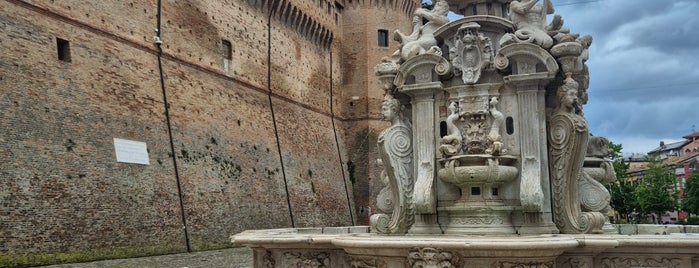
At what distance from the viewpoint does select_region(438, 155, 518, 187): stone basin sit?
671 cm

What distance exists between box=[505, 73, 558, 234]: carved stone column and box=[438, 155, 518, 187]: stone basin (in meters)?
0.18

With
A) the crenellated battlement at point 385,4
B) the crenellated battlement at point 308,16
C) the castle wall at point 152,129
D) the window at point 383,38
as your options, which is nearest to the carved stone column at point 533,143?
the castle wall at point 152,129

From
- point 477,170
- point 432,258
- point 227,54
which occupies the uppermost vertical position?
point 227,54

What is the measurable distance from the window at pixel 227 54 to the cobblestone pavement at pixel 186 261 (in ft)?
29.2

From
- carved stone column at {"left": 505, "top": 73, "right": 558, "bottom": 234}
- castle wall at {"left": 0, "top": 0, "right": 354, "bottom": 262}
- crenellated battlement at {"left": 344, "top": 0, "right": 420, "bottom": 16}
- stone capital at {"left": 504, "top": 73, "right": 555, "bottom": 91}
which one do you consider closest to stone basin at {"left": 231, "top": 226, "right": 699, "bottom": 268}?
carved stone column at {"left": 505, "top": 73, "right": 558, "bottom": 234}

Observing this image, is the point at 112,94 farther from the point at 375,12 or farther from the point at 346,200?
the point at 375,12

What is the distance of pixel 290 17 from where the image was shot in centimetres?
3375

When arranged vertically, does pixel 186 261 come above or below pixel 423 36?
below

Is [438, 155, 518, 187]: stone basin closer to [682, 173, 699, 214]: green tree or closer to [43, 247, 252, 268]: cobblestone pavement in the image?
[43, 247, 252, 268]: cobblestone pavement

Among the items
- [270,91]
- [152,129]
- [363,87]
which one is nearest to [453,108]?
[152,129]

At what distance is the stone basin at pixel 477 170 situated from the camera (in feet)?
22.0

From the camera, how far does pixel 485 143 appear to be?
22.9 ft

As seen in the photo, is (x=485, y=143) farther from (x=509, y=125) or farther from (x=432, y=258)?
(x=432, y=258)

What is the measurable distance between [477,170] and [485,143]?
409 mm
